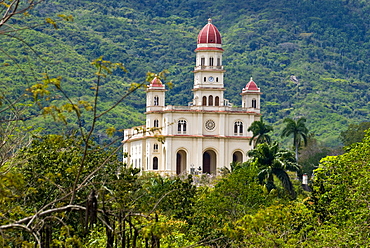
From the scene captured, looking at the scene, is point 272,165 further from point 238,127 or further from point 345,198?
point 238,127

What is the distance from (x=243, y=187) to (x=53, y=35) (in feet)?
430

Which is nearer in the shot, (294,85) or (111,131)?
(111,131)

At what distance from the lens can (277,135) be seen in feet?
498

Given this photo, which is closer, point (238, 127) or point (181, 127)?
point (181, 127)

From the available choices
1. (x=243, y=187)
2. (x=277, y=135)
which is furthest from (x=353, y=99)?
(x=243, y=187)

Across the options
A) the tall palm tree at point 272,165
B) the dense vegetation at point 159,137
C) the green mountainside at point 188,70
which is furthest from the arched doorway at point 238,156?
the green mountainside at point 188,70

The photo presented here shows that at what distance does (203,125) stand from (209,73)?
521 cm

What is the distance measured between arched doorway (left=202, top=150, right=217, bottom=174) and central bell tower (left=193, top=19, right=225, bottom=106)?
4.90 meters

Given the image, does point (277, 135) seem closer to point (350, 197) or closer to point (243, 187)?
point (243, 187)

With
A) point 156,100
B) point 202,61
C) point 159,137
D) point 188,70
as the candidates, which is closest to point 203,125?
point 156,100

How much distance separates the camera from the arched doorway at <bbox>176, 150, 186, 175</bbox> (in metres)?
89.2

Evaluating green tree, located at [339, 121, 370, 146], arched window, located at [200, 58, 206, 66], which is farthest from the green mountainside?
arched window, located at [200, 58, 206, 66]

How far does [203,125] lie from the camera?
8806 centimetres

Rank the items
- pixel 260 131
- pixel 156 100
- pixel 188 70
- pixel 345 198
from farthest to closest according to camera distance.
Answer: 1. pixel 188 70
2. pixel 156 100
3. pixel 260 131
4. pixel 345 198
